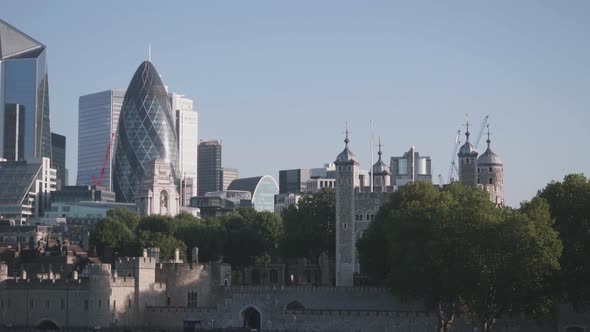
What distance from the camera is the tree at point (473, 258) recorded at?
3312 inches

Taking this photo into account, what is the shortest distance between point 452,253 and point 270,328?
15.9 meters

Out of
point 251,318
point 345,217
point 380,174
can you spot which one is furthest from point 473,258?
point 380,174

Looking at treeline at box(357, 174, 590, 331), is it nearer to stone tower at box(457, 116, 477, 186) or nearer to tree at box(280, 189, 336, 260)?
stone tower at box(457, 116, 477, 186)

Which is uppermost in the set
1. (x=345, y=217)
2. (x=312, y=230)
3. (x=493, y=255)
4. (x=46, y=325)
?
(x=345, y=217)

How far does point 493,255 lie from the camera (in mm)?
85562

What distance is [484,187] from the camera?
4520 inches

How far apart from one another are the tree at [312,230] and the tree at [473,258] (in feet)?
96.0

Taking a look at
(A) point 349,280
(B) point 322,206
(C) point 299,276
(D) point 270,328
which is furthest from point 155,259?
(C) point 299,276

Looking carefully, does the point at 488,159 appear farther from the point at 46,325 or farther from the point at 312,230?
the point at 46,325

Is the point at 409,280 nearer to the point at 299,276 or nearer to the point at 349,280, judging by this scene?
the point at 349,280

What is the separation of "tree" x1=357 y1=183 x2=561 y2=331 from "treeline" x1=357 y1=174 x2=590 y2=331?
68mm

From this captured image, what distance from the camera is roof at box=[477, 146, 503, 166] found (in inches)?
4596

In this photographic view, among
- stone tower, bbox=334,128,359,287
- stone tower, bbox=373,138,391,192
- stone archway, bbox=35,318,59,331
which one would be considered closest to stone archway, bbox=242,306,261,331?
stone archway, bbox=35,318,59,331

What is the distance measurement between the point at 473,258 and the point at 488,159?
3254cm
